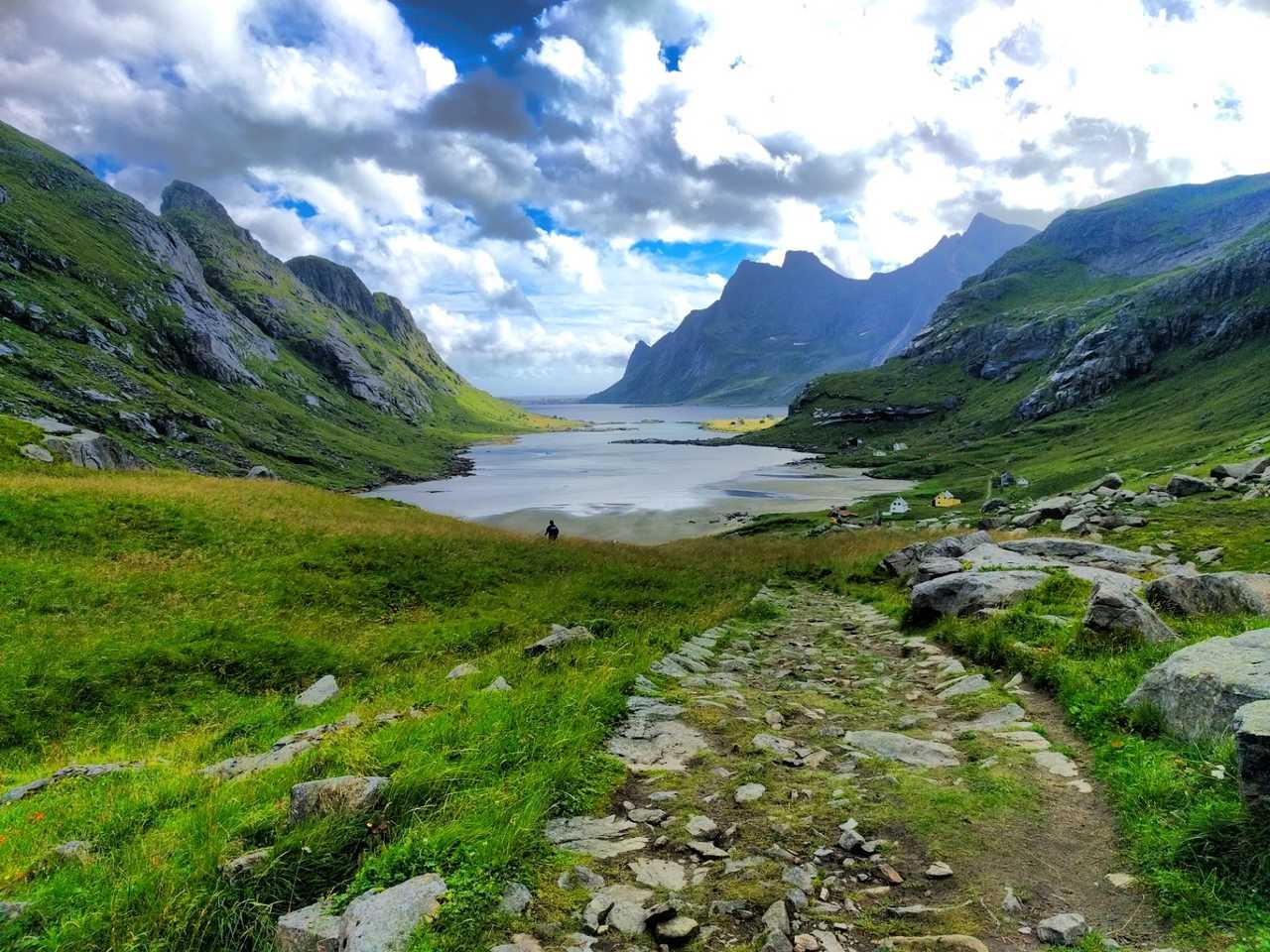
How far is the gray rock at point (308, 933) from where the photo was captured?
4500 mm

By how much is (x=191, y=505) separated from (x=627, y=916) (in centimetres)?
2749

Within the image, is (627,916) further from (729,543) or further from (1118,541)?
(729,543)

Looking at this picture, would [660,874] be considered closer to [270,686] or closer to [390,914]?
[390,914]

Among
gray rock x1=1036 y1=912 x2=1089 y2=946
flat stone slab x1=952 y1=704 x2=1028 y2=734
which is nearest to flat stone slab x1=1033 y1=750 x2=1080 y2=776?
flat stone slab x1=952 y1=704 x2=1028 y2=734

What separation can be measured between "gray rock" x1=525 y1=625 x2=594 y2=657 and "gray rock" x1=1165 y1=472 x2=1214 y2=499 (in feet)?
126

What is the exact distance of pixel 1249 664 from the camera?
7.43 metres

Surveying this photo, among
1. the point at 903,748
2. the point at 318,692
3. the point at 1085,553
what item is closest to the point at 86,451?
the point at 318,692

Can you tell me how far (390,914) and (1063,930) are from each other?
5.20 m

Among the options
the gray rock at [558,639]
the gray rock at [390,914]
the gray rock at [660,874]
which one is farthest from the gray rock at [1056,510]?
the gray rock at [390,914]

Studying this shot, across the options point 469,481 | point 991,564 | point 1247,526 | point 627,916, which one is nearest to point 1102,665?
point 627,916

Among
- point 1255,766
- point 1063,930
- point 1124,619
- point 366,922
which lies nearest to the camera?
point 366,922

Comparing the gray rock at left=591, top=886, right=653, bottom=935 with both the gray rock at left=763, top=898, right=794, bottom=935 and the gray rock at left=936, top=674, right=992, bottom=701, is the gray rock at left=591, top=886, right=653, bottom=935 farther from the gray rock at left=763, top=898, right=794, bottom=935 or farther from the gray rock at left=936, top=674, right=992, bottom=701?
the gray rock at left=936, top=674, right=992, bottom=701

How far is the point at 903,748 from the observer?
8680 mm

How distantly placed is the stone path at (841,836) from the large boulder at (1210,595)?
517 centimetres
